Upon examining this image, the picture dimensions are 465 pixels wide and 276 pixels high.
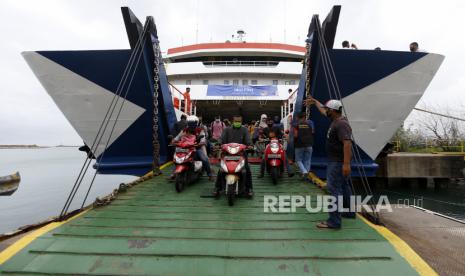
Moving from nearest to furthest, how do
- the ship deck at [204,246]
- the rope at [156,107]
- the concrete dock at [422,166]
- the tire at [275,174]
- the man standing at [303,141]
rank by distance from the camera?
1. the ship deck at [204,246]
2. the tire at [275,174]
3. the man standing at [303,141]
4. the rope at [156,107]
5. the concrete dock at [422,166]

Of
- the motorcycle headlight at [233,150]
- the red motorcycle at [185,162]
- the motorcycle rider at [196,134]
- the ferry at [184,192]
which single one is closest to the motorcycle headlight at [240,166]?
the motorcycle headlight at [233,150]

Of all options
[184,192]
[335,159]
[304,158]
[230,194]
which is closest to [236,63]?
[304,158]

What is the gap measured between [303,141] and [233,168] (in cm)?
206

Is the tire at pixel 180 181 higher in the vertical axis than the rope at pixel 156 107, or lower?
lower

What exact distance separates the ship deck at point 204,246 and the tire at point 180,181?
85 centimetres

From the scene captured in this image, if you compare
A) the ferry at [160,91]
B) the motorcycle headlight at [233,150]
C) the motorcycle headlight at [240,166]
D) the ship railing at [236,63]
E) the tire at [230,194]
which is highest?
the ship railing at [236,63]

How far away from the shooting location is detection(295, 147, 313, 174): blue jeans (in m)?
5.56

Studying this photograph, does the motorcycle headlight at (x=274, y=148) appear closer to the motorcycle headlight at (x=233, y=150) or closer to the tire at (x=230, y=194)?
the motorcycle headlight at (x=233, y=150)

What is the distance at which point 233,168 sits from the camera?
4.01 m

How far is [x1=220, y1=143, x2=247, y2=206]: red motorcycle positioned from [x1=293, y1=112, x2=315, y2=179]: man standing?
159 centimetres

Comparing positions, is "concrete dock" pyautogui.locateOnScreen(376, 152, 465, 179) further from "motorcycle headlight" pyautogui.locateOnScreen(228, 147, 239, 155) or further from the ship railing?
"motorcycle headlight" pyautogui.locateOnScreen(228, 147, 239, 155)

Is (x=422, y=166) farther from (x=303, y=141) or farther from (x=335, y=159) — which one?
(x=335, y=159)

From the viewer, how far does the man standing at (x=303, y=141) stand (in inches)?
211

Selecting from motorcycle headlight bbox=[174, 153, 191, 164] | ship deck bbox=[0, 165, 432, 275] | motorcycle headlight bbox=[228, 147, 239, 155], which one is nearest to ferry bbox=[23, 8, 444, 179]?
motorcycle headlight bbox=[174, 153, 191, 164]
